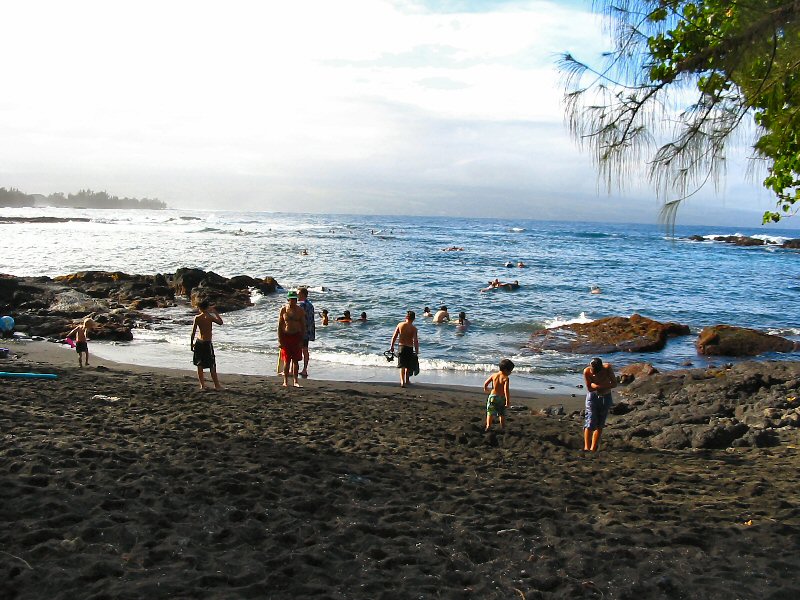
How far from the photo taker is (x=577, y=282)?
117 feet

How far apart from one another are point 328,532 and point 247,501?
925mm

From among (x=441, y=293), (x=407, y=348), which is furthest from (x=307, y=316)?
(x=441, y=293)

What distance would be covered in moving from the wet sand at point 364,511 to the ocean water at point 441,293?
261cm

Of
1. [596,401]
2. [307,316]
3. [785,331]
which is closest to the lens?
[596,401]

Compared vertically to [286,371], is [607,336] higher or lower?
lower

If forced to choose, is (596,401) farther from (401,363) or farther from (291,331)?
(291,331)

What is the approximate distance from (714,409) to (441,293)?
20294mm

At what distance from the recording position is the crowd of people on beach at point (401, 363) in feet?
27.2

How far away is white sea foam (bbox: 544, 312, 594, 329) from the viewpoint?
21.7 meters

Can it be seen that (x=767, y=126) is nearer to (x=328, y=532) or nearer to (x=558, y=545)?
(x=558, y=545)

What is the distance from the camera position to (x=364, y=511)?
5.39 metres

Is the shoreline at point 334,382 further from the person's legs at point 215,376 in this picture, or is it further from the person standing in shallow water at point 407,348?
the person's legs at point 215,376

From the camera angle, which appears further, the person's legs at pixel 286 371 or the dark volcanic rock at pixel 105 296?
the dark volcanic rock at pixel 105 296

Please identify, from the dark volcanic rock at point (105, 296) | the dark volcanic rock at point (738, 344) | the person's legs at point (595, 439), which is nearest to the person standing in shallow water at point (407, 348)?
the person's legs at point (595, 439)
